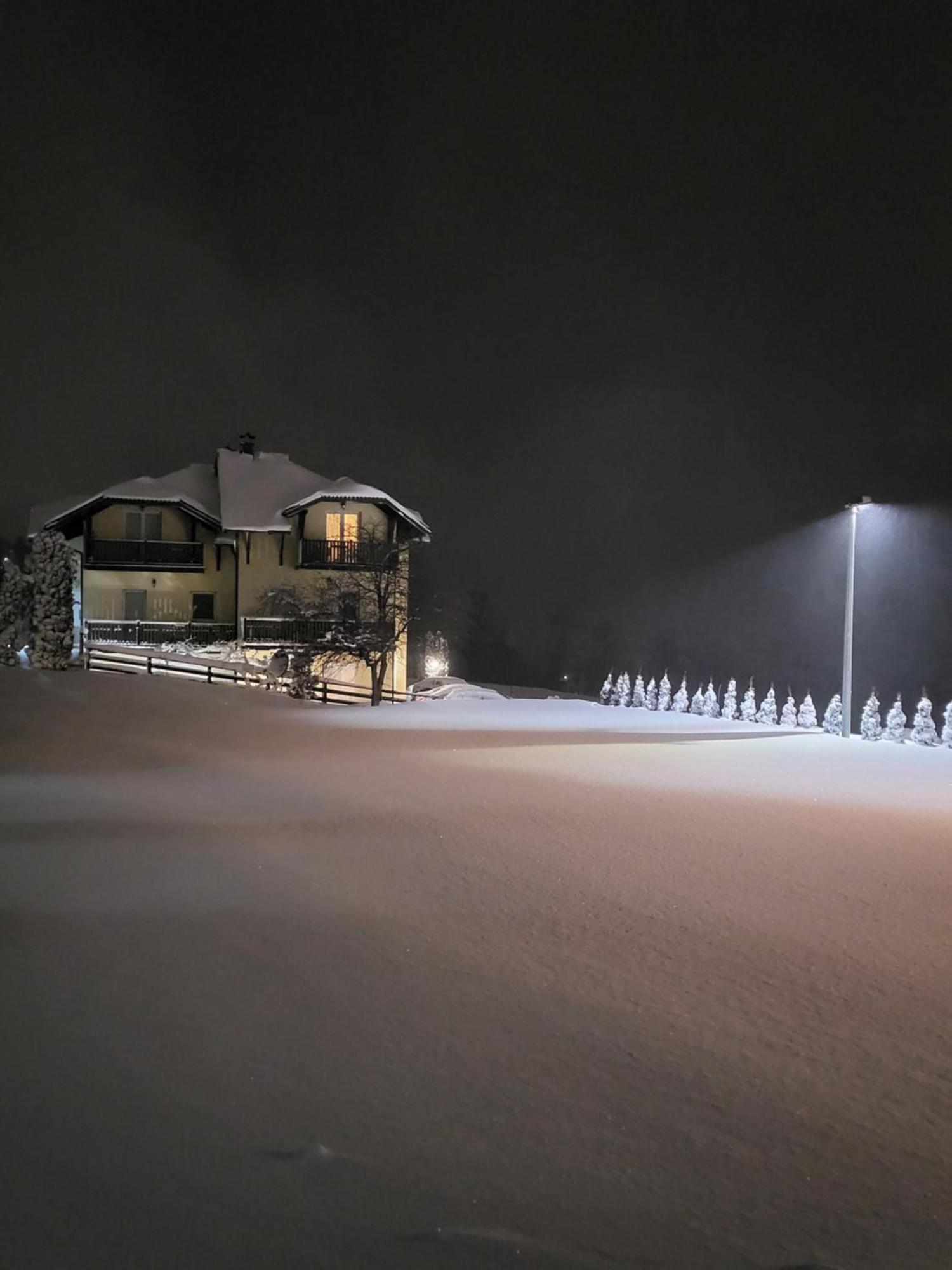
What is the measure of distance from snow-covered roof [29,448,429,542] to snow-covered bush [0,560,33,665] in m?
9.44

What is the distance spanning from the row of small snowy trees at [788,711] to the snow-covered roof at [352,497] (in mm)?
13140

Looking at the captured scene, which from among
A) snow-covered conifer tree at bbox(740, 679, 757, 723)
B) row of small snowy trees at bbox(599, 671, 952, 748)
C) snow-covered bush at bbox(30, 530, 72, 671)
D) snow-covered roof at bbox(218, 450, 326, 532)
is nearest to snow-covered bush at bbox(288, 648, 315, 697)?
snow-covered bush at bbox(30, 530, 72, 671)

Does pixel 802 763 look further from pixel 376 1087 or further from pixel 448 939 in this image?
pixel 376 1087

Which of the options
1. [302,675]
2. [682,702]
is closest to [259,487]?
[302,675]

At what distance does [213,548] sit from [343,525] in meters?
5.91

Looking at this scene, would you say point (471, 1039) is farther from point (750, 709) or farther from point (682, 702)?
point (682, 702)

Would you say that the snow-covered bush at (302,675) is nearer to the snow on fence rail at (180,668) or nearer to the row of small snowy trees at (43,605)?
the snow on fence rail at (180,668)

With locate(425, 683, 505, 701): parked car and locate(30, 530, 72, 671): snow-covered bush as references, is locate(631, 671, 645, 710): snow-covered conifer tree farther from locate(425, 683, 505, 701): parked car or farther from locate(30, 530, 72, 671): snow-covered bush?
locate(30, 530, 72, 671): snow-covered bush

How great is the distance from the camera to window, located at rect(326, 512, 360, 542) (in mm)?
40094

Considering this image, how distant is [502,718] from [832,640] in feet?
195

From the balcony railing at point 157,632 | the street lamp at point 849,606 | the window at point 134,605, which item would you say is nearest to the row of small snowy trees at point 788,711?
the street lamp at point 849,606

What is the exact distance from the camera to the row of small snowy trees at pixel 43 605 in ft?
90.9

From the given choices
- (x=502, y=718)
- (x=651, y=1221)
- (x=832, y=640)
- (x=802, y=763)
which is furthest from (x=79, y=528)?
(x=832, y=640)

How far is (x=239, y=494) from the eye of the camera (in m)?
40.2
